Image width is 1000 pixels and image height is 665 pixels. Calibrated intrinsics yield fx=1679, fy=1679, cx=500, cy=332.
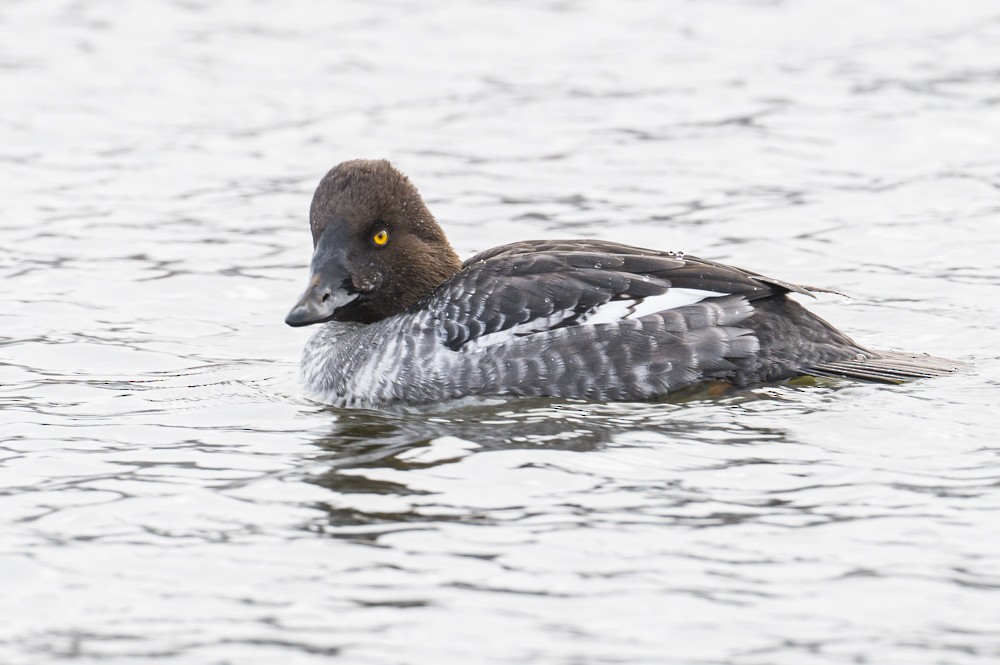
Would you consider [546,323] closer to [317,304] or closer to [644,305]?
[644,305]

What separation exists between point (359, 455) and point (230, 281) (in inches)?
159

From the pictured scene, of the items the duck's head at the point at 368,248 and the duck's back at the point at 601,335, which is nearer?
the duck's back at the point at 601,335

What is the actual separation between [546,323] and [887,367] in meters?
1.85

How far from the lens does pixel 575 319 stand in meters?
8.94

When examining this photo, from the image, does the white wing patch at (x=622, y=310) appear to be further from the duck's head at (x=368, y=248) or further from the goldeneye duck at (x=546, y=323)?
the duck's head at (x=368, y=248)

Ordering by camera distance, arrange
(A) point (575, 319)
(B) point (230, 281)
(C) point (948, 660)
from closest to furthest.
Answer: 1. (C) point (948, 660)
2. (A) point (575, 319)
3. (B) point (230, 281)

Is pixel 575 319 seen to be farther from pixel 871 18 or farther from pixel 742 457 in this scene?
pixel 871 18

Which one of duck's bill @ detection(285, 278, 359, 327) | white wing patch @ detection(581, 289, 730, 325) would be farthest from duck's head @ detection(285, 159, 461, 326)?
white wing patch @ detection(581, 289, 730, 325)

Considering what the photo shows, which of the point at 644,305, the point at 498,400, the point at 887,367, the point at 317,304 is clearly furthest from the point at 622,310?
the point at 317,304

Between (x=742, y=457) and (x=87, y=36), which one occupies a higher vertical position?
(x=87, y=36)

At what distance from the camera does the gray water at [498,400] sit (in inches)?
247

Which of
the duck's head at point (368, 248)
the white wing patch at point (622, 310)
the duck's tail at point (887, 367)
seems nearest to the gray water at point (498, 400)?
the duck's tail at point (887, 367)

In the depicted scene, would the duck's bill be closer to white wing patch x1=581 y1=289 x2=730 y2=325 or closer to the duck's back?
the duck's back

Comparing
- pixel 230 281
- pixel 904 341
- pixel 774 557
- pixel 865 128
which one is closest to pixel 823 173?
pixel 865 128
